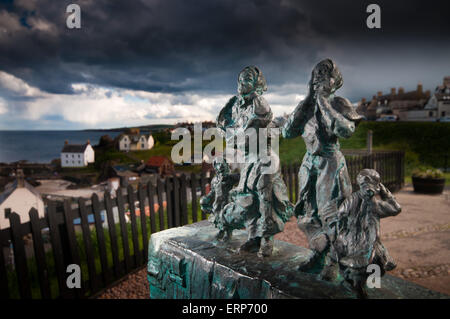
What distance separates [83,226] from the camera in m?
3.97

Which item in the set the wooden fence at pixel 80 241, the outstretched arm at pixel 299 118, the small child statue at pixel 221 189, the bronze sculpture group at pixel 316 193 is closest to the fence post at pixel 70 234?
the wooden fence at pixel 80 241

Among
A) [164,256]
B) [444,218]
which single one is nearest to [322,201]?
[164,256]

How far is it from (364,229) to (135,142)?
4.93 meters

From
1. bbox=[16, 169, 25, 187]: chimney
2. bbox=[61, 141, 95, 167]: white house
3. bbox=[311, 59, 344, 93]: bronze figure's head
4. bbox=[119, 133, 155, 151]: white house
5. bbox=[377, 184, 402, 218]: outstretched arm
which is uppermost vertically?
bbox=[311, 59, 344, 93]: bronze figure's head

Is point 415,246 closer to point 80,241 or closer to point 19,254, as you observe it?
point 80,241

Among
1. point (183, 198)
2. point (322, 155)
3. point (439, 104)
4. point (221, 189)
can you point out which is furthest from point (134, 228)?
point (439, 104)

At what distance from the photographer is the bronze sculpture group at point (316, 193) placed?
1940 millimetres

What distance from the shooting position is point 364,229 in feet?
6.41

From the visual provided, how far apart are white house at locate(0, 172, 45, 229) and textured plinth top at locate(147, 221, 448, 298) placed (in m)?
2.63

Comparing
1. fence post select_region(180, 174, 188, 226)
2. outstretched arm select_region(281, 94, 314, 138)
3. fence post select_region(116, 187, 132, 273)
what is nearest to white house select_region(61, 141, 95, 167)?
fence post select_region(116, 187, 132, 273)

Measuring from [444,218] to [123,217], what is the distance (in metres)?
6.58

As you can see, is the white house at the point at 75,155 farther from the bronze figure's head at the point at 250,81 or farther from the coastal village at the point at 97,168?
the bronze figure's head at the point at 250,81

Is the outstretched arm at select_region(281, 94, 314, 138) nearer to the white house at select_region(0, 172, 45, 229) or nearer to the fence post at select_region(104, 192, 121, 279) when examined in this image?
the fence post at select_region(104, 192, 121, 279)

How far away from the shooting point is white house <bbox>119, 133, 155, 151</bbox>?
5.84m
